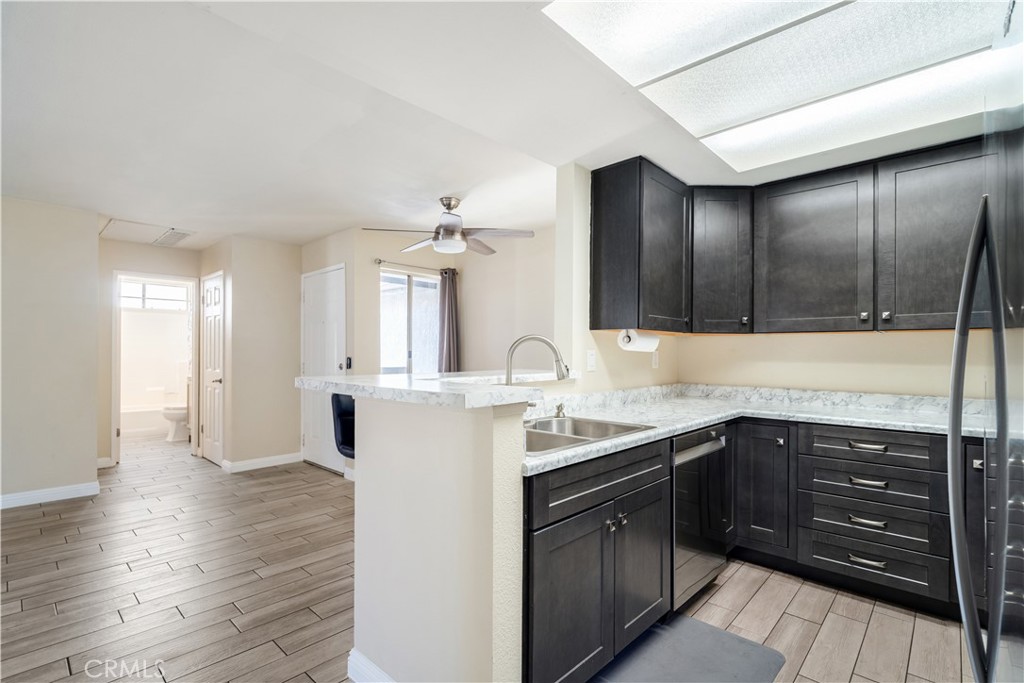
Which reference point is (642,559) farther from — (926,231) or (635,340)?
(926,231)

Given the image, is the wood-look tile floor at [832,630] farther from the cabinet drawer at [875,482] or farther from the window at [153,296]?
the window at [153,296]

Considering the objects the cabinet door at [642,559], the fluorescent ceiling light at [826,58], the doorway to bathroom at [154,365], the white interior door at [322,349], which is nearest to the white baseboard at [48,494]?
the white interior door at [322,349]

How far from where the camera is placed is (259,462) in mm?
5074

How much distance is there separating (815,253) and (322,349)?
4630 millimetres

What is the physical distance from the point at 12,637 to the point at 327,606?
133 cm

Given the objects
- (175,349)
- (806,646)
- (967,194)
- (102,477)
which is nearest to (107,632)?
(806,646)

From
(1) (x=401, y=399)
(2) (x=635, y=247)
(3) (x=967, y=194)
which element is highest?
(3) (x=967, y=194)

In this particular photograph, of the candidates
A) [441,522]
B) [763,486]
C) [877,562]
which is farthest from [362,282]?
[877,562]

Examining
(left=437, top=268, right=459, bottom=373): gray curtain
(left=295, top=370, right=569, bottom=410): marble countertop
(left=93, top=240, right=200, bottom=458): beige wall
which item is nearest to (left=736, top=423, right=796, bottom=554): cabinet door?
(left=295, top=370, right=569, bottom=410): marble countertop

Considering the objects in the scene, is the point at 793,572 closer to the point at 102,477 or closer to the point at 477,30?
the point at 477,30

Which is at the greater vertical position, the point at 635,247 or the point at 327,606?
the point at 635,247

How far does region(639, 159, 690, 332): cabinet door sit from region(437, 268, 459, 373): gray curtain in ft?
10.2

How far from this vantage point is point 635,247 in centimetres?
265

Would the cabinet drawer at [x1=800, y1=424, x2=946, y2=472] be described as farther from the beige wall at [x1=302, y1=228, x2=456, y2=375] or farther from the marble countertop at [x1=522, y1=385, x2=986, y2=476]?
the beige wall at [x1=302, y1=228, x2=456, y2=375]
